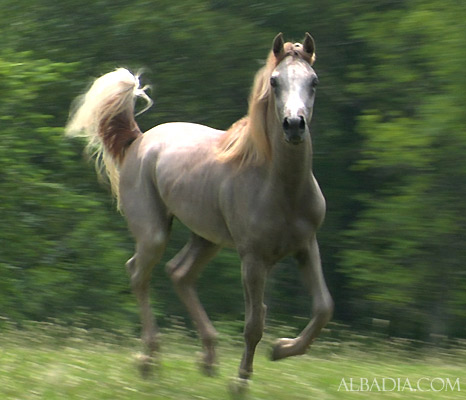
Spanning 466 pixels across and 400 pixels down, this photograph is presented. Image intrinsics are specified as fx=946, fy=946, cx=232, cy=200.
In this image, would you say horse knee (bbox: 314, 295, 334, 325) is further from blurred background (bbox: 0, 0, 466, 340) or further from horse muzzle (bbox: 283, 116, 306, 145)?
blurred background (bbox: 0, 0, 466, 340)

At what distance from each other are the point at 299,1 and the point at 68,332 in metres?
7.26

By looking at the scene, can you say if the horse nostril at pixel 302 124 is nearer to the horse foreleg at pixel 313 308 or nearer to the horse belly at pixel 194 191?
the horse foreleg at pixel 313 308

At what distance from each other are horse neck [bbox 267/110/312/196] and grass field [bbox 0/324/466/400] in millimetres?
1377

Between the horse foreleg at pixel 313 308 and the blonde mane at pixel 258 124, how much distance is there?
2.32ft

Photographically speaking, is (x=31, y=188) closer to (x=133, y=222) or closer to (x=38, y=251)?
(x=38, y=251)

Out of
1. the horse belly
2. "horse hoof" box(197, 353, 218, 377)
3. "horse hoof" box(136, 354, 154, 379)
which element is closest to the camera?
the horse belly

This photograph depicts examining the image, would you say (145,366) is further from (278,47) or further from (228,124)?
(228,124)

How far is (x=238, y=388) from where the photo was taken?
6133mm

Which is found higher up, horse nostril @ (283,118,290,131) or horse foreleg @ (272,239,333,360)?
horse nostril @ (283,118,290,131)

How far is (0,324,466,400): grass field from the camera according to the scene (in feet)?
20.3

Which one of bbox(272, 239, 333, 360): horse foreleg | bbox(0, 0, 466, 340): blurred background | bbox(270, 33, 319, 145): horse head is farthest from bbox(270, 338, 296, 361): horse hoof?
bbox(0, 0, 466, 340): blurred background

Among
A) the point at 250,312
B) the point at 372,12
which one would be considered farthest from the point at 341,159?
the point at 250,312

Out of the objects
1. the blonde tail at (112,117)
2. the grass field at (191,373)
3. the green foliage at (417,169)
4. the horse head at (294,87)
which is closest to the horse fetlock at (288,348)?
the grass field at (191,373)

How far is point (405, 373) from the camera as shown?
7223mm
